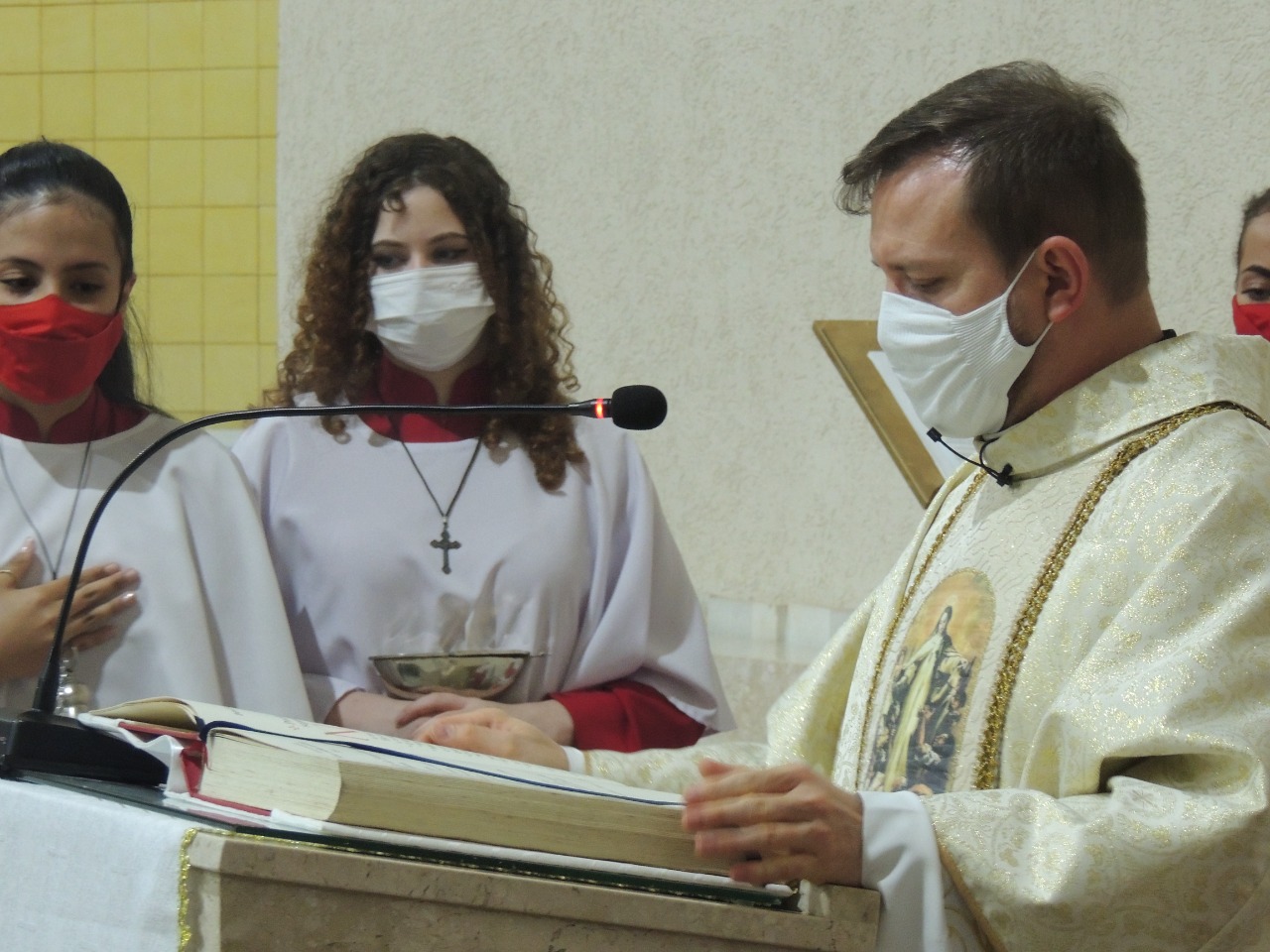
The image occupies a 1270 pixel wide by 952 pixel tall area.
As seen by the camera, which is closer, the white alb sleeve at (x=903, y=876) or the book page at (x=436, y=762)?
the book page at (x=436, y=762)

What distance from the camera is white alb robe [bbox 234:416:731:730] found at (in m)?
3.19

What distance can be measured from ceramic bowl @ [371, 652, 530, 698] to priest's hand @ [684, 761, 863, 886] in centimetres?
155

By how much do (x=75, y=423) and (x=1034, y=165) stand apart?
6.17 ft

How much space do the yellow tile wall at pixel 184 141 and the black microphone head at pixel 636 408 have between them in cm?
488

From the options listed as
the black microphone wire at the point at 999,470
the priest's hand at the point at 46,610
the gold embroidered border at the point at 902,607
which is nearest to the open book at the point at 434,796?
the gold embroidered border at the point at 902,607

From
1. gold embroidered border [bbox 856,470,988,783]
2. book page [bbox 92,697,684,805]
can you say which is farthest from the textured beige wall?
book page [bbox 92,697,684,805]

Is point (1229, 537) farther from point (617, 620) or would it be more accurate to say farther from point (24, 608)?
point (24, 608)

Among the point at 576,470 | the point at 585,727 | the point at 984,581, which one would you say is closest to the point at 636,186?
the point at 576,470

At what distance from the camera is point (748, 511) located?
5.68 meters

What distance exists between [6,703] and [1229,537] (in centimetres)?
206

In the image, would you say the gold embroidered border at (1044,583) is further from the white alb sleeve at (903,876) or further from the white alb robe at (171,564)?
the white alb robe at (171,564)

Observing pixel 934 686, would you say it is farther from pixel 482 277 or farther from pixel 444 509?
pixel 482 277

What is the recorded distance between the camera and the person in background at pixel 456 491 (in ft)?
10.5

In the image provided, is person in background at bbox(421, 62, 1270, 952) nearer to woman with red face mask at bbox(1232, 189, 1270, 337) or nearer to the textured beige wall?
woman with red face mask at bbox(1232, 189, 1270, 337)
